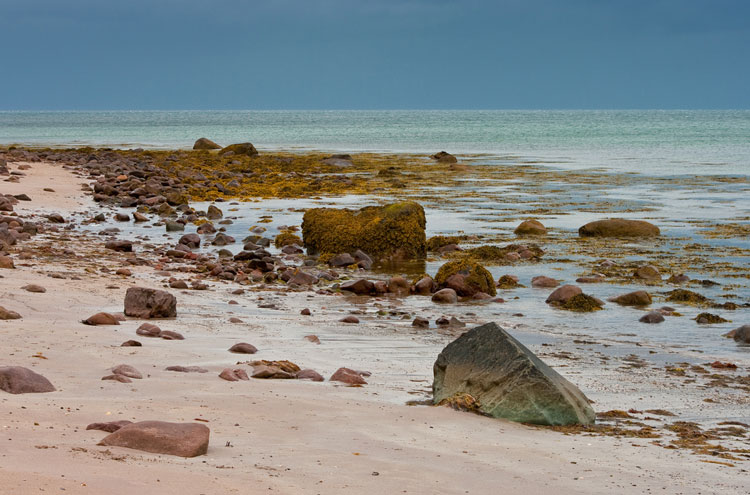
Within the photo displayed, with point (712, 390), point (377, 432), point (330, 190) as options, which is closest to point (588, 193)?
point (330, 190)

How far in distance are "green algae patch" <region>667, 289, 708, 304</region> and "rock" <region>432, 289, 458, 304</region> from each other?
3.11 metres

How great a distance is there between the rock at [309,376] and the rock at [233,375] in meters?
0.49

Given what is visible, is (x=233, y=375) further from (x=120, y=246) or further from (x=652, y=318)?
(x=120, y=246)

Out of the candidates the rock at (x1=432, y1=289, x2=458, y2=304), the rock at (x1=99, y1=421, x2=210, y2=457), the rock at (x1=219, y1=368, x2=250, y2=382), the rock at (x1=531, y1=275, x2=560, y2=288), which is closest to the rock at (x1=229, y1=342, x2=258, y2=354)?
the rock at (x1=219, y1=368, x2=250, y2=382)

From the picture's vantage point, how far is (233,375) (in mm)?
7332

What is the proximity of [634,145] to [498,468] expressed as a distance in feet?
237

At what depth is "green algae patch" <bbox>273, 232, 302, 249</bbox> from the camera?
60.5 feet

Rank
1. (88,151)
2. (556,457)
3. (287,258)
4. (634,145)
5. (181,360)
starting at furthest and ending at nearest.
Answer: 1. (634,145)
2. (88,151)
3. (287,258)
4. (181,360)
5. (556,457)

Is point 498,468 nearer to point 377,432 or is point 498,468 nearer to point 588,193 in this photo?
point 377,432

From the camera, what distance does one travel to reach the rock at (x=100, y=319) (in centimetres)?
919

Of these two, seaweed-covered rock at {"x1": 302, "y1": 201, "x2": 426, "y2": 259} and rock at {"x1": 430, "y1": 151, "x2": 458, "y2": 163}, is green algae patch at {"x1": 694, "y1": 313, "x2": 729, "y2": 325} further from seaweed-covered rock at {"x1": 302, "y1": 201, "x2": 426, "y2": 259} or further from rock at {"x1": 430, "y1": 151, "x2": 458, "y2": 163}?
rock at {"x1": 430, "y1": 151, "x2": 458, "y2": 163}

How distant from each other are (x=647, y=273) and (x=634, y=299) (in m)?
2.32

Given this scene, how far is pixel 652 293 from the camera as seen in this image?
1377 cm

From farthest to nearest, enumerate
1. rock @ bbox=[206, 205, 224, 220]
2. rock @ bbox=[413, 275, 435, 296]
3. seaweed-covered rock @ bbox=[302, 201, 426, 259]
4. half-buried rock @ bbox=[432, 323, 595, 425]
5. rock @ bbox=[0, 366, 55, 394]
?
1. rock @ bbox=[206, 205, 224, 220]
2. seaweed-covered rock @ bbox=[302, 201, 426, 259]
3. rock @ bbox=[413, 275, 435, 296]
4. half-buried rock @ bbox=[432, 323, 595, 425]
5. rock @ bbox=[0, 366, 55, 394]
